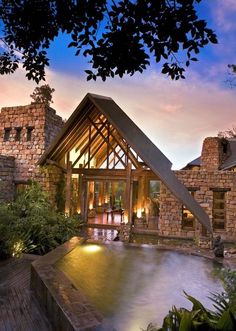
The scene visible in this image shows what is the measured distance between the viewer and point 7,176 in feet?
44.0

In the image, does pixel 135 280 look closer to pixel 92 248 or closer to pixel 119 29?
pixel 92 248

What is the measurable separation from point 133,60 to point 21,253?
586 centimetres

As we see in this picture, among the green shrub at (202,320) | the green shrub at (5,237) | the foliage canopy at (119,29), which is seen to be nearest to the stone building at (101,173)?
the green shrub at (5,237)

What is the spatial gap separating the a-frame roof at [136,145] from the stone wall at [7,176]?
6.03 ft

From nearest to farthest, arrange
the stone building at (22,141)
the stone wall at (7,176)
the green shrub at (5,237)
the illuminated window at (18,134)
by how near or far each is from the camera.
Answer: the green shrub at (5,237), the stone wall at (7,176), the stone building at (22,141), the illuminated window at (18,134)

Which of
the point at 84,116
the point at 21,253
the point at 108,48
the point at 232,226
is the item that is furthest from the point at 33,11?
the point at 232,226

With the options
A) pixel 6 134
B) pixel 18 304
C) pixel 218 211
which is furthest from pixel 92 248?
pixel 6 134

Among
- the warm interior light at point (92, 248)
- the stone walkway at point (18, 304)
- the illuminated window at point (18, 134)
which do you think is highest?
the illuminated window at point (18, 134)

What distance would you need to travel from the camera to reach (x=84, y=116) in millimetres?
12383

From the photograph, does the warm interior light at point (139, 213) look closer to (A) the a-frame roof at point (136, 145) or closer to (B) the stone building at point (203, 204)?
(B) the stone building at point (203, 204)

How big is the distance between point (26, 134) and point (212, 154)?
38.1 feet

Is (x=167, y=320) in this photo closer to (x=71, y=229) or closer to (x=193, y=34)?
(x=193, y=34)

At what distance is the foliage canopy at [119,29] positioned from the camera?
3180 millimetres

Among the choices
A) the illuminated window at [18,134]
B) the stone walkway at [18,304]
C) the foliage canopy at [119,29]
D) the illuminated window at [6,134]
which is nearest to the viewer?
the foliage canopy at [119,29]
